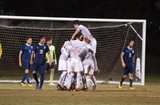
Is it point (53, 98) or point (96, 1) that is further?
point (96, 1)

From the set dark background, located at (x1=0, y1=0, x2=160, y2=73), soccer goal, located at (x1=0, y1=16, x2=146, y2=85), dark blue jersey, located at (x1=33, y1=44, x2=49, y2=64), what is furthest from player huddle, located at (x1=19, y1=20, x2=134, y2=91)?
dark background, located at (x1=0, y1=0, x2=160, y2=73)

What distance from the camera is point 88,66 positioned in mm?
22016

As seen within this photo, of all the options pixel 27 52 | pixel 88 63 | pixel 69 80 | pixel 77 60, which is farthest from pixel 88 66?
pixel 27 52

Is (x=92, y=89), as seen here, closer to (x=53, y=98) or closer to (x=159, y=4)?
(x=53, y=98)

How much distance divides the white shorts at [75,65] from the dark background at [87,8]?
25.8 m

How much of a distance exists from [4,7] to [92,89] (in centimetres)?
2790

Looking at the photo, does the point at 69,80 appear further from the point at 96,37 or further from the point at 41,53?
the point at 96,37

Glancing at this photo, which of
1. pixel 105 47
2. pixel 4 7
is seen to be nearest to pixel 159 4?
pixel 4 7

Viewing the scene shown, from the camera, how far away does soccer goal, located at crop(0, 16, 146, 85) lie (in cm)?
2971

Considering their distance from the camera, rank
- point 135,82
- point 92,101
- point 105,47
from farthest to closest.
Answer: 1. point 105,47
2. point 135,82
3. point 92,101

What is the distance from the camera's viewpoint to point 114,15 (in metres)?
48.8

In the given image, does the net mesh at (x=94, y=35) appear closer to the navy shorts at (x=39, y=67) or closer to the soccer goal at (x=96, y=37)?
the soccer goal at (x=96, y=37)

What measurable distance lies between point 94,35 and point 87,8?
18938mm

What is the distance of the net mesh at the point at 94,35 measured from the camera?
29906 millimetres
